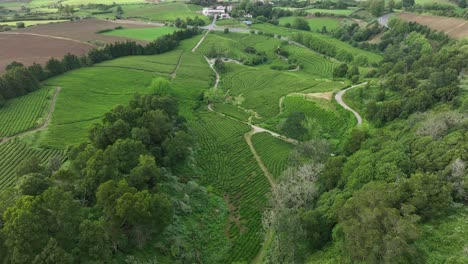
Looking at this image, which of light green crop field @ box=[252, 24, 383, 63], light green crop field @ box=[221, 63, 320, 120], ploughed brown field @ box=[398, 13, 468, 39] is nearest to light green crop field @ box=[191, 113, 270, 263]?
light green crop field @ box=[221, 63, 320, 120]

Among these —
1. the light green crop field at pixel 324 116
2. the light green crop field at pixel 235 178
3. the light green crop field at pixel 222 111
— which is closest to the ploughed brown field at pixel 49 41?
the light green crop field at pixel 222 111

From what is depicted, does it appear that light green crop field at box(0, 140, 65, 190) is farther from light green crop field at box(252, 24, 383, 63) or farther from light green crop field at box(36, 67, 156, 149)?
light green crop field at box(252, 24, 383, 63)

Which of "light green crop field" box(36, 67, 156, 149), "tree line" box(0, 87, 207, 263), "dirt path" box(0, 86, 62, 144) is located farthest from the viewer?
"light green crop field" box(36, 67, 156, 149)

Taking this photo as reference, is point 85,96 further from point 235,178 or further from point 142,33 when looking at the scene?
point 142,33

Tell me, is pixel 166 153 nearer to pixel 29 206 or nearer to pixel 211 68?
pixel 29 206

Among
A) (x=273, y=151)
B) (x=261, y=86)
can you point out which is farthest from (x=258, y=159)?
(x=261, y=86)

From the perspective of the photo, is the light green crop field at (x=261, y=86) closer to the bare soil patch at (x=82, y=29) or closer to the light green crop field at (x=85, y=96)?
the light green crop field at (x=85, y=96)
